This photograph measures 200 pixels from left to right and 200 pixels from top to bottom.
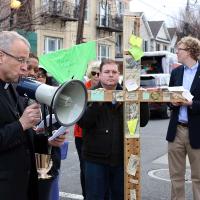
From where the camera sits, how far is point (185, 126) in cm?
522

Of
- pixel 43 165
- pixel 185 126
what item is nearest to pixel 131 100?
pixel 185 126

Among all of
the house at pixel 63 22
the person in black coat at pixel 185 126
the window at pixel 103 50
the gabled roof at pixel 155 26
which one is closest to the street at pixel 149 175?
the person in black coat at pixel 185 126

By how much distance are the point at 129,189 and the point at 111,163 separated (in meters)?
0.35

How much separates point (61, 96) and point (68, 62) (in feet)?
7.17

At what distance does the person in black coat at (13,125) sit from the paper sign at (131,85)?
1743mm

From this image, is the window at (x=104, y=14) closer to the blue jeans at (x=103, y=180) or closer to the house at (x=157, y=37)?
the house at (x=157, y=37)

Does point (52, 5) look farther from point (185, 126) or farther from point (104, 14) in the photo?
point (185, 126)

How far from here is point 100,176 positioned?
4.53 meters

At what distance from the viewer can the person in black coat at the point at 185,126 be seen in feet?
16.9

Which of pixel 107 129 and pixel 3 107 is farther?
pixel 107 129

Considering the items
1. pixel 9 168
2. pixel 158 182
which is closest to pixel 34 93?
pixel 9 168

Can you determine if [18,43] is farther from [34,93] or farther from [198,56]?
[198,56]

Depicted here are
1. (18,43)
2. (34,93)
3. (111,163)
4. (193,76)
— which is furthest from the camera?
(193,76)

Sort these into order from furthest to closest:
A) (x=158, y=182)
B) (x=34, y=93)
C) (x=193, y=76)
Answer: (x=158, y=182)
(x=193, y=76)
(x=34, y=93)
